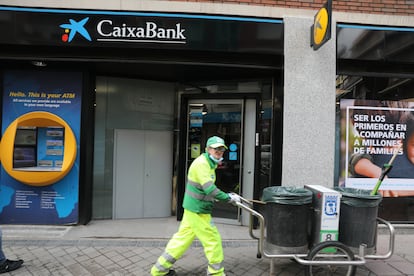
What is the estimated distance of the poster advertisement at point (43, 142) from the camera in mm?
5613

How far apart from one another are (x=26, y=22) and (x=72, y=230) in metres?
3.33

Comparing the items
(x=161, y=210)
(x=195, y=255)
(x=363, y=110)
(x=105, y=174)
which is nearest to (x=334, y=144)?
(x=363, y=110)

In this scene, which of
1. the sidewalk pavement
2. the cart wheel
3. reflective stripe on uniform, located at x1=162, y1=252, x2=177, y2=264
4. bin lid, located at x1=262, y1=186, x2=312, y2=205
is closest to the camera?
the cart wheel

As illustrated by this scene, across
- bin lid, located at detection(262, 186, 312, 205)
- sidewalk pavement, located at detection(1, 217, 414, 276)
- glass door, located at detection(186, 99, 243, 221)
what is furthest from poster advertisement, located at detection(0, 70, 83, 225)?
bin lid, located at detection(262, 186, 312, 205)

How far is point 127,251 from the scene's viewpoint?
4.56 m

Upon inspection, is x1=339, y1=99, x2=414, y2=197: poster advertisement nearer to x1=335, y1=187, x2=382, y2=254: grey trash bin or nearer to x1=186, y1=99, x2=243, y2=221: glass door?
x1=186, y1=99, x2=243, y2=221: glass door

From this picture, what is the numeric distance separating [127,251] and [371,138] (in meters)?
4.39

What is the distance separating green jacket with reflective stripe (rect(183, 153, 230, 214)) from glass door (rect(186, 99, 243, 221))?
2430 mm

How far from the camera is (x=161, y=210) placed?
6.61m

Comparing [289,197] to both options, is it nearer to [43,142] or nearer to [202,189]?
[202,189]

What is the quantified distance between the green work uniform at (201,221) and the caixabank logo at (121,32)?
94.6 inches

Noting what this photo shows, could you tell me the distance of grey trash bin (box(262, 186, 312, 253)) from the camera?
11.6ft

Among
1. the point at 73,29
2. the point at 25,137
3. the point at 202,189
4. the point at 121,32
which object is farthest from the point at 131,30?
the point at 202,189

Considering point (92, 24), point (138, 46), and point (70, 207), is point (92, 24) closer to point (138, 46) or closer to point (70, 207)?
point (138, 46)
